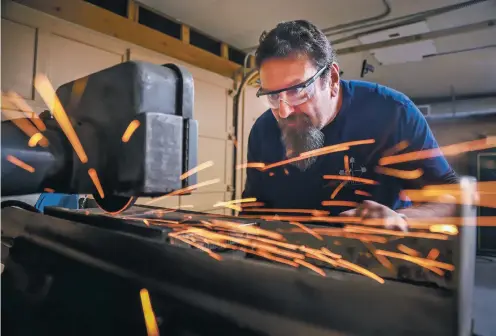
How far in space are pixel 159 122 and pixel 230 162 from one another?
3.12 metres

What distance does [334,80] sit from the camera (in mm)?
1487

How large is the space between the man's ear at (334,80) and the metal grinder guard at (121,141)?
37.9 inches

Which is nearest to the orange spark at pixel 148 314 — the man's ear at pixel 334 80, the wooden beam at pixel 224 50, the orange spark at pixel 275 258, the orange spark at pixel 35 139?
the orange spark at pixel 275 258

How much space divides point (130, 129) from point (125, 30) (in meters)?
2.33

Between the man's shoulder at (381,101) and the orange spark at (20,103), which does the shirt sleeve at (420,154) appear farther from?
the orange spark at (20,103)


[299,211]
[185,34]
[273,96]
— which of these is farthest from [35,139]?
[185,34]

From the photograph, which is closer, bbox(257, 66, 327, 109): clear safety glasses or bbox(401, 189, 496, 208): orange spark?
bbox(401, 189, 496, 208): orange spark

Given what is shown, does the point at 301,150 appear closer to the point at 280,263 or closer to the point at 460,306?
the point at 280,263

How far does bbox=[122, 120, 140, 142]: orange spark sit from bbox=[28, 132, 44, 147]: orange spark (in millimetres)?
146

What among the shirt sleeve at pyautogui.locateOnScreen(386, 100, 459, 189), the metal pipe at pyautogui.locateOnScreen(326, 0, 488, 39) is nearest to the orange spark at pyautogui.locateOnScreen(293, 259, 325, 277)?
the shirt sleeve at pyautogui.locateOnScreen(386, 100, 459, 189)

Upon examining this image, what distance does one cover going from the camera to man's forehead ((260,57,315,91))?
4.35 feet

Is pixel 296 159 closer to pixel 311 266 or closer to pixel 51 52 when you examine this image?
pixel 311 266

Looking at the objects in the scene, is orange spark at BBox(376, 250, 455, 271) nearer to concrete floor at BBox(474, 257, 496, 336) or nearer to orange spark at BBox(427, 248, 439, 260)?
orange spark at BBox(427, 248, 439, 260)

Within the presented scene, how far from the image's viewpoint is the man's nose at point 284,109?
1.37m
